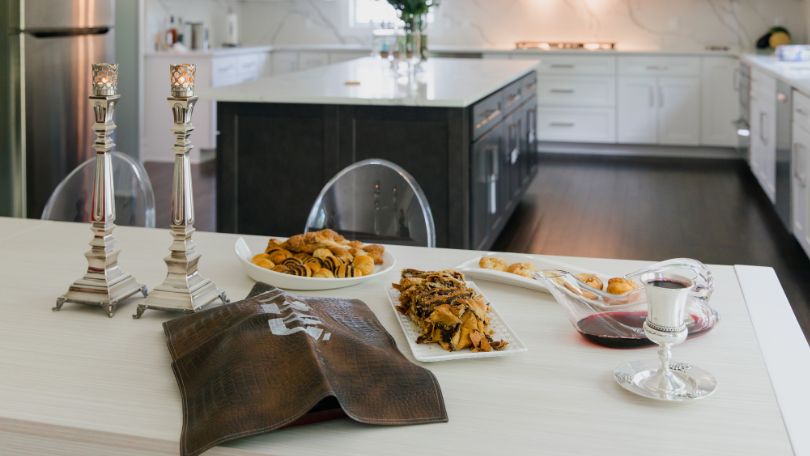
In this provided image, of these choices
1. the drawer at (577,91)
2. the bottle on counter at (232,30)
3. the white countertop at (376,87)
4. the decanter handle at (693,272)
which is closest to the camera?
the decanter handle at (693,272)

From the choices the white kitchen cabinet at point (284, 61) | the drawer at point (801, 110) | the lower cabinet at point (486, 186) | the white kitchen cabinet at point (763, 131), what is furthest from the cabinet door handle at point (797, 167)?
the white kitchen cabinet at point (284, 61)

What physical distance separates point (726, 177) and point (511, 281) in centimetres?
568

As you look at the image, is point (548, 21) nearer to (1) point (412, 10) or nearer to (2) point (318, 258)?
(1) point (412, 10)

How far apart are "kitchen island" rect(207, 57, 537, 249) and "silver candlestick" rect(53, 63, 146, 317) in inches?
89.7

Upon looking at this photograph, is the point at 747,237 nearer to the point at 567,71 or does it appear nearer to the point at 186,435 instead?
the point at 567,71

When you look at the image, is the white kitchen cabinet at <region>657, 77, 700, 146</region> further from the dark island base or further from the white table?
the white table

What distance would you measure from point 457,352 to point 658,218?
4440mm

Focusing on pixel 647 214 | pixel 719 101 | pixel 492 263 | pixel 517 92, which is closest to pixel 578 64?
pixel 719 101

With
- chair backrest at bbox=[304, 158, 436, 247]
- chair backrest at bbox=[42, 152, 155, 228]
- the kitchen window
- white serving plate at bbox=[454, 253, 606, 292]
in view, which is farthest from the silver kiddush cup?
the kitchen window

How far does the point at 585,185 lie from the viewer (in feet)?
21.1

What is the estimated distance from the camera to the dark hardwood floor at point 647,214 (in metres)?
4.49

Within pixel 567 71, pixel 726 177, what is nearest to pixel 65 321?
pixel 726 177

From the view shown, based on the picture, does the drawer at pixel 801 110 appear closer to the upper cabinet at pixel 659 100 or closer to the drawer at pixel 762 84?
the drawer at pixel 762 84

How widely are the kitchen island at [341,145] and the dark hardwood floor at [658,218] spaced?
95cm
